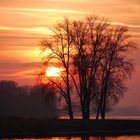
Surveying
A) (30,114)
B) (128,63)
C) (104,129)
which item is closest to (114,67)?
(128,63)

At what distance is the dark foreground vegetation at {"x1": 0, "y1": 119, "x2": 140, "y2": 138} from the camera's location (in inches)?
2074

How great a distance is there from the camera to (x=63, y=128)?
190 ft

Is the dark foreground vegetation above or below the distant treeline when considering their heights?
above

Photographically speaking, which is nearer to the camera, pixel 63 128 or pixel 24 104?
pixel 63 128

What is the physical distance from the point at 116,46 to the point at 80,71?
5278mm

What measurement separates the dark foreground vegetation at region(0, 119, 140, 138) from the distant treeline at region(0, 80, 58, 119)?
76135 millimetres

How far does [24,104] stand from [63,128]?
96.8 m

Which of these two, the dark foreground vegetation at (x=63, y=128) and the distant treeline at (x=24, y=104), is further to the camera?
the distant treeline at (x=24, y=104)

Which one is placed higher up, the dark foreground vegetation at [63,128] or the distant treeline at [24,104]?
the dark foreground vegetation at [63,128]

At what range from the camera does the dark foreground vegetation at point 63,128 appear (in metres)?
52.7

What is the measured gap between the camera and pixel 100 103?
68.1 meters

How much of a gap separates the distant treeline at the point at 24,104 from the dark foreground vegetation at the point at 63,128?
76.1 meters

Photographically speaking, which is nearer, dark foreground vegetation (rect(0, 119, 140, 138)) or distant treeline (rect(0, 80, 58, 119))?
dark foreground vegetation (rect(0, 119, 140, 138))

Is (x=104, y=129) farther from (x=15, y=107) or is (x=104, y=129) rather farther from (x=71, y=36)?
(x=15, y=107)
